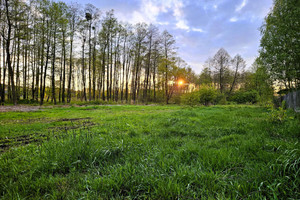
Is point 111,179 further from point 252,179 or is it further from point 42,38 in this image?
point 42,38

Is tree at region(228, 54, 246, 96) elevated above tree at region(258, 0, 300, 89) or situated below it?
above

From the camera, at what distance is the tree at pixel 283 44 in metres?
8.06

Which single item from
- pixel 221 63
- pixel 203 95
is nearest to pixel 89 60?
pixel 203 95

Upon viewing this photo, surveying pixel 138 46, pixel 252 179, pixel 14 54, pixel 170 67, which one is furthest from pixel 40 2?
pixel 252 179

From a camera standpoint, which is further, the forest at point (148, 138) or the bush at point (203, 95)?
the bush at point (203, 95)

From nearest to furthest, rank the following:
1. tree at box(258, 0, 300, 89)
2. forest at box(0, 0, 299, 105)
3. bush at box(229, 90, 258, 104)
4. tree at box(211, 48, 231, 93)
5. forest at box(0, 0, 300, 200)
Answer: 1. forest at box(0, 0, 300, 200)
2. tree at box(258, 0, 300, 89)
3. forest at box(0, 0, 299, 105)
4. bush at box(229, 90, 258, 104)
5. tree at box(211, 48, 231, 93)

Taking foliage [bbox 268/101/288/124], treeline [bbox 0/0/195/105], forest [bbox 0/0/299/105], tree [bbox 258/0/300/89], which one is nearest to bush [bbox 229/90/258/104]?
forest [bbox 0/0/299/105]

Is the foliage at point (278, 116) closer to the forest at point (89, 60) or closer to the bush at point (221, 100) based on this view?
the forest at point (89, 60)

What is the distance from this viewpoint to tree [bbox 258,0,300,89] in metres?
8.06

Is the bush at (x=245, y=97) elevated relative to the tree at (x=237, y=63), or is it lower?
lower

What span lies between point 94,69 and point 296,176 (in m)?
31.0

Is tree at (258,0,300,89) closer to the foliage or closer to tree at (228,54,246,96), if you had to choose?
the foliage

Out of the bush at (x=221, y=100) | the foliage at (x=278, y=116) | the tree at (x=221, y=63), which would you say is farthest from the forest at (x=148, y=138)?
the tree at (x=221, y=63)

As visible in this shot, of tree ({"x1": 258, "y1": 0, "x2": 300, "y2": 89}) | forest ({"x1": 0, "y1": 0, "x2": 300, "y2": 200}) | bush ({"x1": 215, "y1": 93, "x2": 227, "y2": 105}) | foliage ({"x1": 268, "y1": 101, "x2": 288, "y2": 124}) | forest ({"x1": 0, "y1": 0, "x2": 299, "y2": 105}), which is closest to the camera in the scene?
forest ({"x1": 0, "y1": 0, "x2": 300, "y2": 200})
